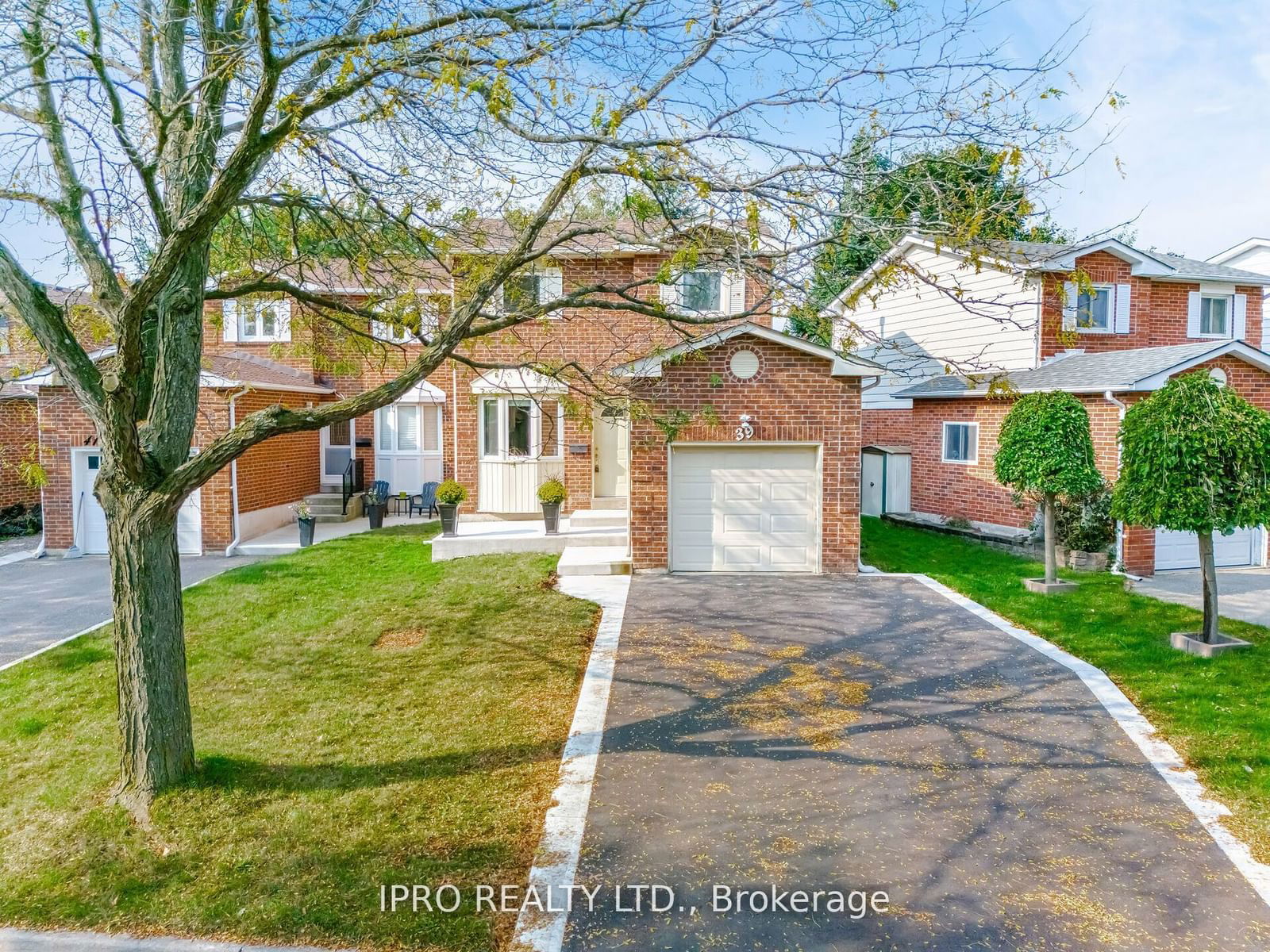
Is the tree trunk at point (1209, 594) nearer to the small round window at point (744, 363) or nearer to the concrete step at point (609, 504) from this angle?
the small round window at point (744, 363)

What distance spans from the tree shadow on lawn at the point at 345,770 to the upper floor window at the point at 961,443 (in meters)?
13.5

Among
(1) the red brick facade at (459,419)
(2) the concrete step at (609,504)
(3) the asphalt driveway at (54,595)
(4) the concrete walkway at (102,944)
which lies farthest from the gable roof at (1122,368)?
(3) the asphalt driveway at (54,595)

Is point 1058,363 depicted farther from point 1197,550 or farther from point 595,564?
point 595,564

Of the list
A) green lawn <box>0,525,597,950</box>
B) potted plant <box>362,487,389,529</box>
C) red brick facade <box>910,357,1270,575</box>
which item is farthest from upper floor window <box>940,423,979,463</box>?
potted plant <box>362,487,389,529</box>

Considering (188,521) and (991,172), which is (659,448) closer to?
(991,172)

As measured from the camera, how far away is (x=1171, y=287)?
18.2 metres

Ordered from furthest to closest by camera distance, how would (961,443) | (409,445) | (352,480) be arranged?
(409,445) → (352,480) → (961,443)

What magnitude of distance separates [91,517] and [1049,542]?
55.3 ft

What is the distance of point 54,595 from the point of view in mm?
12062

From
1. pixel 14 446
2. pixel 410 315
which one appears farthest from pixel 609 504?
pixel 14 446

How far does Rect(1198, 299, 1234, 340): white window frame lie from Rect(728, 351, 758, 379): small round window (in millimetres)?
12682

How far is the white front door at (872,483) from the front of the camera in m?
20.1

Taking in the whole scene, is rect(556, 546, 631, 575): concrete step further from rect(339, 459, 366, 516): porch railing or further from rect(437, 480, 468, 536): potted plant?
rect(339, 459, 366, 516): porch railing

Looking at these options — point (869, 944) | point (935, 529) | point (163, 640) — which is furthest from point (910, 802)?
point (935, 529)
